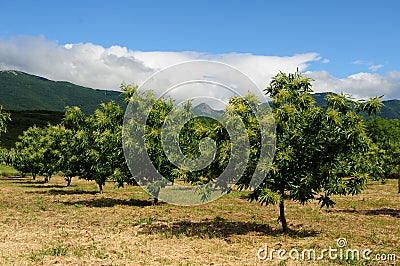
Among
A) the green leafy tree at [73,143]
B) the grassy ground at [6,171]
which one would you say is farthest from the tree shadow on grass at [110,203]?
the grassy ground at [6,171]

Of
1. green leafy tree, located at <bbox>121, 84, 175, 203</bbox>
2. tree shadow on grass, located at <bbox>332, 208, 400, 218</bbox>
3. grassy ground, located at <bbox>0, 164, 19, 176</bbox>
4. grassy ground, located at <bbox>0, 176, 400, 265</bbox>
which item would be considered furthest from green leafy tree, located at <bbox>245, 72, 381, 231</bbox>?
grassy ground, located at <bbox>0, 164, 19, 176</bbox>

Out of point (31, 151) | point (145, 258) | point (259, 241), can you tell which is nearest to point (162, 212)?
point (259, 241)

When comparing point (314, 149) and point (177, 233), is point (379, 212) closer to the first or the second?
point (314, 149)

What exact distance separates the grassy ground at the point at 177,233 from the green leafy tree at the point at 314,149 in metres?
2.33

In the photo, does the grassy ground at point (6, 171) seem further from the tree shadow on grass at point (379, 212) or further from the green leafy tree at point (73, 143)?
the tree shadow on grass at point (379, 212)

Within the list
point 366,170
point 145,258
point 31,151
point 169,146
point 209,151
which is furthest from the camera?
point 31,151

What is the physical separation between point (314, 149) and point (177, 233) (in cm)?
740

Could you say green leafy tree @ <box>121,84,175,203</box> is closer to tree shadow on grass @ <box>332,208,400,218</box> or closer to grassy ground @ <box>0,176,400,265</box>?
grassy ground @ <box>0,176,400,265</box>

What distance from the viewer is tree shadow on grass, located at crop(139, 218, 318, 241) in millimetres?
17938

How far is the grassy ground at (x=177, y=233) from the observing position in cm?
1362

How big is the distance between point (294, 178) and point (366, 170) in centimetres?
303

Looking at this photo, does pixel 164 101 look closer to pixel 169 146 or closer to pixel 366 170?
pixel 169 146

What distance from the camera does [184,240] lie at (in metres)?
16.7

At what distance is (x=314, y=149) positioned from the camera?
16.1 m
